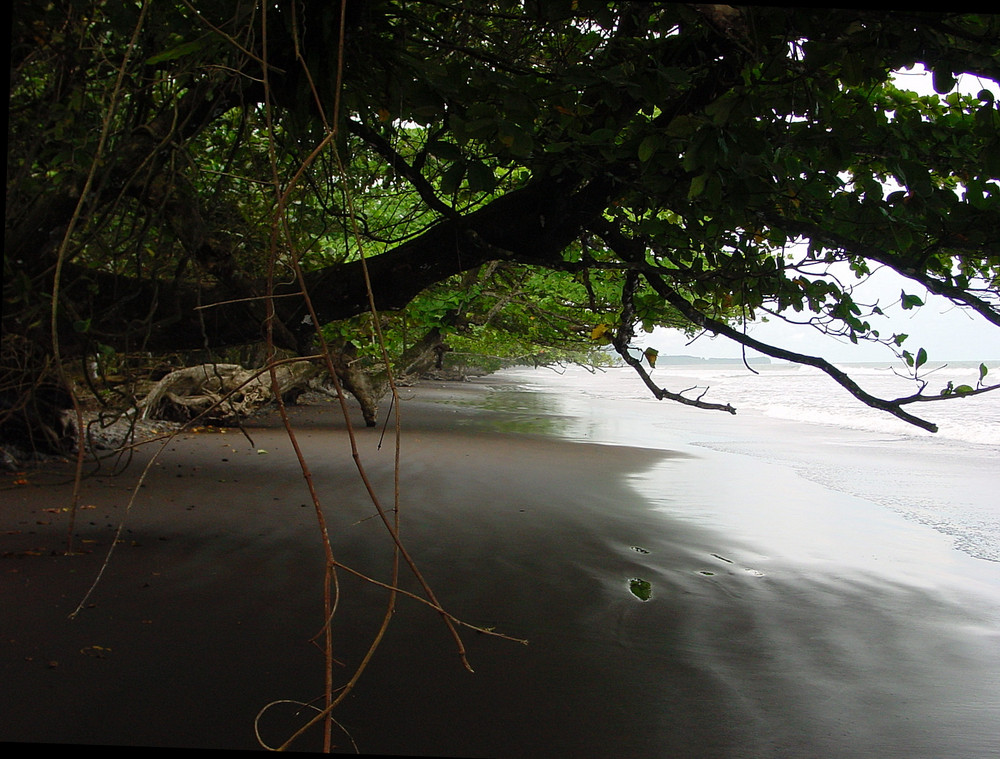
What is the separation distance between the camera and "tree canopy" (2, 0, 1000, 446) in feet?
8.77

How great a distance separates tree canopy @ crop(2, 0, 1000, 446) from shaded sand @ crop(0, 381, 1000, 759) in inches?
48.2

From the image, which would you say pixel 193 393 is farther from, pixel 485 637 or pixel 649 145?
pixel 649 145

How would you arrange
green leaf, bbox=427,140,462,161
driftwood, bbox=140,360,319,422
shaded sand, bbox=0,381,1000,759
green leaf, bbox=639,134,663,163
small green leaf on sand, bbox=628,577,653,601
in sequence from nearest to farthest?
green leaf, bbox=427,140,462,161 < green leaf, bbox=639,134,663,163 < shaded sand, bbox=0,381,1000,759 < small green leaf on sand, bbox=628,577,653,601 < driftwood, bbox=140,360,319,422

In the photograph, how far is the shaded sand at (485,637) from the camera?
3014 mm

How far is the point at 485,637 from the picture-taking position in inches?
156

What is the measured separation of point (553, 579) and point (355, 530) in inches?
67.6

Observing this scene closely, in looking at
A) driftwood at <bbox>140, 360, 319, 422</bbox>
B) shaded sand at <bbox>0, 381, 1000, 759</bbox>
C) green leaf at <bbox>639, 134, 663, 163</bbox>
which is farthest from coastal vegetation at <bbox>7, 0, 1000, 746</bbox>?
driftwood at <bbox>140, 360, 319, 422</bbox>

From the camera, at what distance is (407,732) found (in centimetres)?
295

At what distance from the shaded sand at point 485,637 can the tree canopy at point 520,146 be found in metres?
1.22

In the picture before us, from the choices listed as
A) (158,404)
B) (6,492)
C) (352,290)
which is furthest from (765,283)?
(158,404)

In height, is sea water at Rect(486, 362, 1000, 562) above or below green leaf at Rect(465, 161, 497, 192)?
below

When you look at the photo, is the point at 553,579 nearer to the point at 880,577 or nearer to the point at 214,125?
the point at 880,577

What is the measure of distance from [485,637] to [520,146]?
2.50 metres

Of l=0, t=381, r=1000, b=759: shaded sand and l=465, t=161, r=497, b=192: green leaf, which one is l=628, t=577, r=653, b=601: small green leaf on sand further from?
l=465, t=161, r=497, b=192: green leaf
